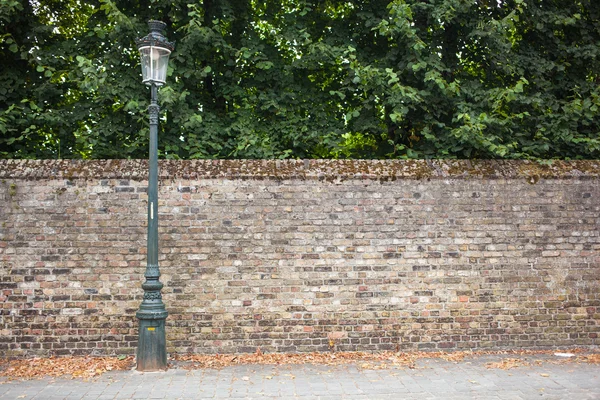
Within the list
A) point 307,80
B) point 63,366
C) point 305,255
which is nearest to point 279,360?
point 305,255

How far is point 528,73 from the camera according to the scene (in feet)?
29.0

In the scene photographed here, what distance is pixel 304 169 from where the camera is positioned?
7191mm

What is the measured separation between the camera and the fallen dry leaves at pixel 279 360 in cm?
630

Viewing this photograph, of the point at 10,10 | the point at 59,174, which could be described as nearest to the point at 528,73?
the point at 59,174

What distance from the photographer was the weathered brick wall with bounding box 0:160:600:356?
6852mm

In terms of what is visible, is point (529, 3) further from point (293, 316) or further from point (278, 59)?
point (293, 316)

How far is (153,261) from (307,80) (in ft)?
14.1

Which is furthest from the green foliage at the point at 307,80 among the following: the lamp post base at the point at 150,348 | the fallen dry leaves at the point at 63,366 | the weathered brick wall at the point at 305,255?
the fallen dry leaves at the point at 63,366

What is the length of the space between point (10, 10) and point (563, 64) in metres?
9.01

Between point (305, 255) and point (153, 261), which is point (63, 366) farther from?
point (305, 255)

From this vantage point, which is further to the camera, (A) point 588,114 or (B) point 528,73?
(B) point 528,73

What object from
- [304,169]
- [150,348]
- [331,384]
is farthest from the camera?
[304,169]

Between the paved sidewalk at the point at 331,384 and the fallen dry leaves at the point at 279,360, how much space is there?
211 mm

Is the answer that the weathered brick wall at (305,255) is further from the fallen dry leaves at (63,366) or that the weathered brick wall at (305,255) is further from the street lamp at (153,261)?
the street lamp at (153,261)
